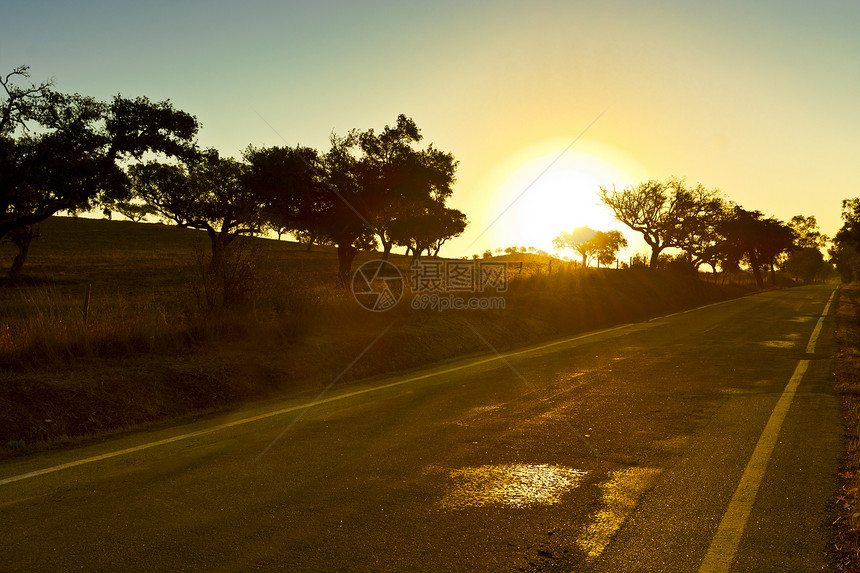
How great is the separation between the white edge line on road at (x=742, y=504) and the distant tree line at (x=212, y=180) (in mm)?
10379

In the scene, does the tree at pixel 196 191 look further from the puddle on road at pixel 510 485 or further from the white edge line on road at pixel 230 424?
the puddle on road at pixel 510 485

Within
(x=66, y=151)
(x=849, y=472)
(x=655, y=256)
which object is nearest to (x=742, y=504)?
(x=849, y=472)

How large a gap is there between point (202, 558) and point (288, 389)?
674 cm

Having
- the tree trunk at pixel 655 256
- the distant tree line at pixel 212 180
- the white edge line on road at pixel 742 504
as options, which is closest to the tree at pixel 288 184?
the distant tree line at pixel 212 180

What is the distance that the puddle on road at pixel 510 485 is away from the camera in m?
4.46

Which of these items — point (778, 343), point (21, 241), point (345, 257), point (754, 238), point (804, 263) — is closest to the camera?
point (778, 343)

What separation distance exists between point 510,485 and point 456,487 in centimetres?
46

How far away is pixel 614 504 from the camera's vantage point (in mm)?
4340

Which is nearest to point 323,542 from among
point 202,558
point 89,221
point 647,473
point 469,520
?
A: point 202,558

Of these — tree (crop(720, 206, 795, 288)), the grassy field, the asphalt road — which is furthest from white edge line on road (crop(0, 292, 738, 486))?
tree (crop(720, 206, 795, 288))

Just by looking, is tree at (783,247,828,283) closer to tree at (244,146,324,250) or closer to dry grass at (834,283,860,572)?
tree at (244,146,324,250)

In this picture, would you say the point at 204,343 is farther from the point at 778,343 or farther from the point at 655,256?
the point at 655,256

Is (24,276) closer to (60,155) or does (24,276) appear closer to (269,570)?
(60,155)

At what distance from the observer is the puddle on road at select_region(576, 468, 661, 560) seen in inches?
147
